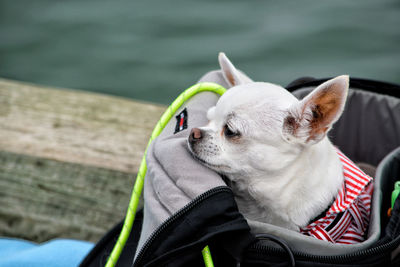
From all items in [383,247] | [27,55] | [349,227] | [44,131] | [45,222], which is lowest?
[27,55]

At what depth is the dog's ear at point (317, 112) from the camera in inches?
43.8

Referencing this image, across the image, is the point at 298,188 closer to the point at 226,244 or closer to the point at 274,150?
the point at 274,150

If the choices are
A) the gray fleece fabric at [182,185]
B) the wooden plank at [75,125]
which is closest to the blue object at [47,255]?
the wooden plank at [75,125]

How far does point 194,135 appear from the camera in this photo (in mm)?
1175

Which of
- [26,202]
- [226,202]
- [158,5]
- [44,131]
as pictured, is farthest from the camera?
[158,5]

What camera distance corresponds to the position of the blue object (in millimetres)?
1496

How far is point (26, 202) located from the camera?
5.88 feet

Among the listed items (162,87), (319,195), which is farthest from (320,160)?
(162,87)

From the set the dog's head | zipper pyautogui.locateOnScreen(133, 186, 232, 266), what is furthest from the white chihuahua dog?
zipper pyautogui.locateOnScreen(133, 186, 232, 266)

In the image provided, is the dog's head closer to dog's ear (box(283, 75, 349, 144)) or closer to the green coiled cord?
dog's ear (box(283, 75, 349, 144))

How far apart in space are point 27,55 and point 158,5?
5.14 ft

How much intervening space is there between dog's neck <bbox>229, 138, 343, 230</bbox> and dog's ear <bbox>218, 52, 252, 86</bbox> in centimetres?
34

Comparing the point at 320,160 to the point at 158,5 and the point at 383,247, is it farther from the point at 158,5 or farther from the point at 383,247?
the point at 158,5

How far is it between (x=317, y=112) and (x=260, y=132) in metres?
0.17
